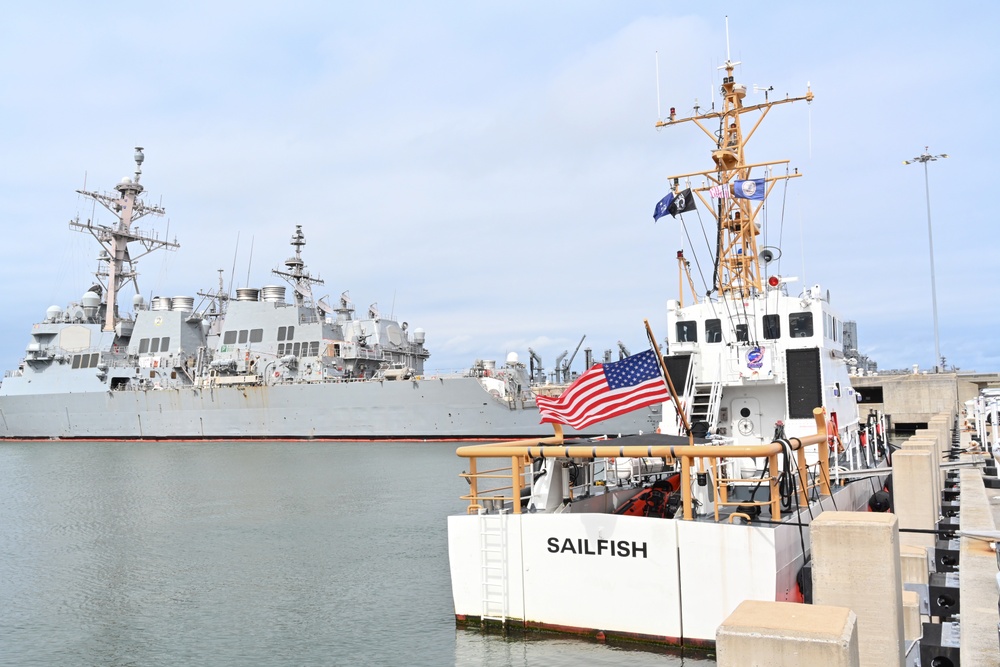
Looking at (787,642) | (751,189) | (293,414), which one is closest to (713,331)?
(751,189)

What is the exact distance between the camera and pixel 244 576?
46.8 ft

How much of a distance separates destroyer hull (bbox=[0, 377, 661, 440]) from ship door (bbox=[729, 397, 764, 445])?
83.2 ft

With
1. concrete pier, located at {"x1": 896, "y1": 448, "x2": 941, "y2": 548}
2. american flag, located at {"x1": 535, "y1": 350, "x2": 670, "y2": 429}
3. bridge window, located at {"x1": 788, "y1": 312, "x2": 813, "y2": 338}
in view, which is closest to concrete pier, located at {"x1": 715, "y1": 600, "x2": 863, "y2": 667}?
american flag, located at {"x1": 535, "y1": 350, "x2": 670, "y2": 429}

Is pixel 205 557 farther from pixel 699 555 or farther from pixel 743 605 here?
pixel 743 605

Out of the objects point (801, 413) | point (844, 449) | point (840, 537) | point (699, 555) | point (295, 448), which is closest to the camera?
Result: point (840, 537)

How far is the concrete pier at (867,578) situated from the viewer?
537 centimetres

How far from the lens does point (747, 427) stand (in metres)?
14.4

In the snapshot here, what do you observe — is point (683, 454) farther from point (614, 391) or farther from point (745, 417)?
point (745, 417)

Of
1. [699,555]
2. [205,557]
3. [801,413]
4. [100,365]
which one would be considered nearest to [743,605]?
[699,555]

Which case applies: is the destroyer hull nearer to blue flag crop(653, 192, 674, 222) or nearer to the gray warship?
the gray warship

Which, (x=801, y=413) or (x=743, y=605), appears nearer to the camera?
(x=743, y=605)

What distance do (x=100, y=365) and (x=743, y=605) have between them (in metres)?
57.2

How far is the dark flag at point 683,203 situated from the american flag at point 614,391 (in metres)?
6.50

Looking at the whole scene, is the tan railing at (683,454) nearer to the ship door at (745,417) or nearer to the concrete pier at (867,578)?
the concrete pier at (867,578)
